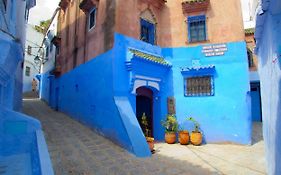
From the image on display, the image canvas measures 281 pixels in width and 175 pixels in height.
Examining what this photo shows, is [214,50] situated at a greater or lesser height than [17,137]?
greater

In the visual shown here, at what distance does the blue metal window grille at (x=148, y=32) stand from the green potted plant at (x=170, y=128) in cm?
425

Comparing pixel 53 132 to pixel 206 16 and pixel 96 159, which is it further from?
pixel 206 16

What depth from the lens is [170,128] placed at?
11.2m

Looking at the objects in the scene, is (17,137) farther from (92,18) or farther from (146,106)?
(92,18)

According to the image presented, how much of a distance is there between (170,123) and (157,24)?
18.1ft

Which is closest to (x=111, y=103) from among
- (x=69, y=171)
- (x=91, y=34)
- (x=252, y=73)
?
(x=69, y=171)

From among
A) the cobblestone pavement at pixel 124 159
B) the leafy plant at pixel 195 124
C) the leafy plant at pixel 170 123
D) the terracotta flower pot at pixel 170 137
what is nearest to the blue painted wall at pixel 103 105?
the cobblestone pavement at pixel 124 159

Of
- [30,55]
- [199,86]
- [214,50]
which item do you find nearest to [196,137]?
[199,86]

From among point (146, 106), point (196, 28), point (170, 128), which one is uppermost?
point (196, 28)

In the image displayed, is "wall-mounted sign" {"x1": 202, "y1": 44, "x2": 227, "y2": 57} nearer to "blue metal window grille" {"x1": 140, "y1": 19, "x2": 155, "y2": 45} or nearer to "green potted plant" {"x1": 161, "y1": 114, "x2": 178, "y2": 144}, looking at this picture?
"blue metal window grille" {"x1": 140, "y1": 19, "x2": 155, "y2": 45}

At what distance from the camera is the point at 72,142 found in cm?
887

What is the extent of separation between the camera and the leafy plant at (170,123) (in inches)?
428

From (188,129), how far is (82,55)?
7.35 metres

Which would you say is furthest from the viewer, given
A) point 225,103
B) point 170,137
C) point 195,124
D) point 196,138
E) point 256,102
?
point 256,102
